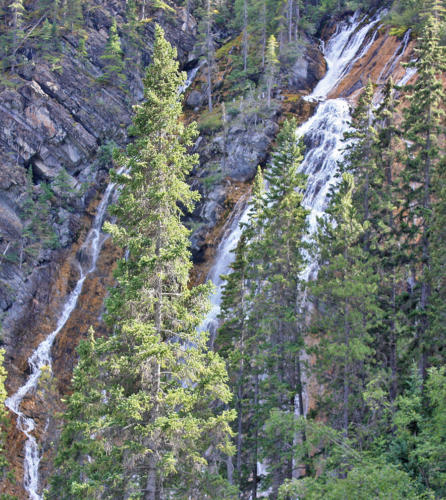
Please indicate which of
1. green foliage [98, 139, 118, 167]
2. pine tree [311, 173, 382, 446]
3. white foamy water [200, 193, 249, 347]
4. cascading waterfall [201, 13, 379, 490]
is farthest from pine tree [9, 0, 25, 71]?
pine tree [311, 173, 382, 446]

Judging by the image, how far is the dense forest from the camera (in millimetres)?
10914

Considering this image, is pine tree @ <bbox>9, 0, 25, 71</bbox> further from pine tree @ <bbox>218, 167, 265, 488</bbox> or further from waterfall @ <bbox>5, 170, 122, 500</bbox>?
pine tree @ <bbox>218, 167, 265, 488</bbox>

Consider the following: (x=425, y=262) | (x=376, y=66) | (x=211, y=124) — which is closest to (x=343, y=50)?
(x=376, y=66)

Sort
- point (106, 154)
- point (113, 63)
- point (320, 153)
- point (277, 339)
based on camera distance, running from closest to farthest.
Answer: point (277, 339)
point (320, 153)
point (106, 154)
point (113, 63)

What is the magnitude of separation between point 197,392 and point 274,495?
383 inches

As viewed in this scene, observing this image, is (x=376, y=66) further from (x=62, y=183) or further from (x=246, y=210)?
(x=62, y=183)

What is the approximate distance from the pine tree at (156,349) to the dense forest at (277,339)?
47 mm

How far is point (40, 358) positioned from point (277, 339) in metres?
23.5

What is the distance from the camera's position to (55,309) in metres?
39.9

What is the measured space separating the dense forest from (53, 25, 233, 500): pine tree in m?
0.05

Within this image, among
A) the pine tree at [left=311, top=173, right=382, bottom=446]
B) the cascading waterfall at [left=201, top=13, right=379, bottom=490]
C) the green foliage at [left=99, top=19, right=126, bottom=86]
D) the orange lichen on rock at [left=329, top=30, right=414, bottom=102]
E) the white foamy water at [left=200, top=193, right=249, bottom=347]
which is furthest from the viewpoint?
the green foliage at [left=99, top=19, right=126, bottom=86]

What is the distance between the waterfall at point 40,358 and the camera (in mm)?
30766

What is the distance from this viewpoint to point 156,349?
34.4ft

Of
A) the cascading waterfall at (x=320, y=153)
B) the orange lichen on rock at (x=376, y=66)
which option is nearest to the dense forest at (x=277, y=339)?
the cascading waterfall at (x=320, y=153)
